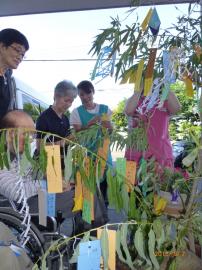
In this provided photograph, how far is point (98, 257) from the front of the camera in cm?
77

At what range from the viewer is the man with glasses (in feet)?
5.78

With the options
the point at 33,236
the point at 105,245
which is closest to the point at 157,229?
the point at 105,245

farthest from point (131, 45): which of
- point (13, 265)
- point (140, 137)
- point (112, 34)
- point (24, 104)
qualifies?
point (24, 104)

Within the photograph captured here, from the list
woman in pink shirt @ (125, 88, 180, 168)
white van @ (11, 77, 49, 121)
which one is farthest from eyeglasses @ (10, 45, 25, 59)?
white van @ (11, 77, 49, 121)

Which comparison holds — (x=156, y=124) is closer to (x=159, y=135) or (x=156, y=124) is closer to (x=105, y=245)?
(x=159, y=135)

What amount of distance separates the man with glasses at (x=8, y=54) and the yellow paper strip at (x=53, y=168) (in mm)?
889

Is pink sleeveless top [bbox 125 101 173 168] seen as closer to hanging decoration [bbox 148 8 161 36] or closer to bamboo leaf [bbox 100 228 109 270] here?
hanging decoration [bbox 148 8 161 36]

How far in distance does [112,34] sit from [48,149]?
40 cm

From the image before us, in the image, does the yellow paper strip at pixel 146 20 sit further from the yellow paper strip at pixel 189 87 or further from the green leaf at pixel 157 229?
the green leaf at pixel 157 229

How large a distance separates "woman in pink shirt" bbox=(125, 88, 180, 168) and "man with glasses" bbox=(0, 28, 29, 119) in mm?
599

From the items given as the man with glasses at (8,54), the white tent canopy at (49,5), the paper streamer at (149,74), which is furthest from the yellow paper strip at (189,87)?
the white tent canopy at (49,5)

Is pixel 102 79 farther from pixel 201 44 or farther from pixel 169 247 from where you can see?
pixel 169 247

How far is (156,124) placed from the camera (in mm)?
1713

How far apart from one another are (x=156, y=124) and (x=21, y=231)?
765 millimetres
